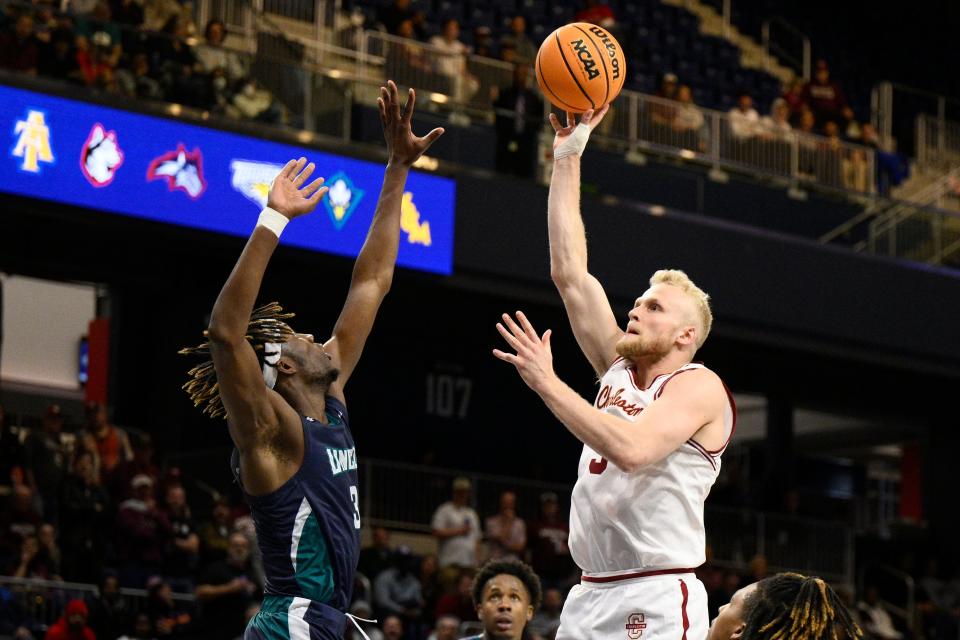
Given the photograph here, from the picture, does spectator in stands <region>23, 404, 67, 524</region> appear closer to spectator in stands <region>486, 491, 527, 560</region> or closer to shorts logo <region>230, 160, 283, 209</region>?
shorts logo <region>230, 160, 283, 209</region>

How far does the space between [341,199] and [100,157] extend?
246 centimetres

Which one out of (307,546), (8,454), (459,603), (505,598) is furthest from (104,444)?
(307,546)

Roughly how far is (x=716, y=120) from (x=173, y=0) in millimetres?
6556

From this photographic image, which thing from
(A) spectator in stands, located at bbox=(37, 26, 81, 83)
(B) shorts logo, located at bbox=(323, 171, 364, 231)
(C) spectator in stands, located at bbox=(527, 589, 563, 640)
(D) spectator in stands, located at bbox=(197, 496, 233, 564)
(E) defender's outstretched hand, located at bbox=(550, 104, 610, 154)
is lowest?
(C) spectator in stands, located at bbox=(527, 589, 563, 640)

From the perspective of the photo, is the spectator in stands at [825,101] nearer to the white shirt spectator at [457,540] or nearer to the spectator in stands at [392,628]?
the white shirt spectator at [457,540]

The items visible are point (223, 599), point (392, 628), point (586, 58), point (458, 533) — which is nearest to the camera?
point (586, 58)

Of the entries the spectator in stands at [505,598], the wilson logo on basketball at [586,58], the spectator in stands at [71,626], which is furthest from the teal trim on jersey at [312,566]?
the spectator in stands at [71,626]

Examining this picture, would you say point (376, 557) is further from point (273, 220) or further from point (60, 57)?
point (273, 220)

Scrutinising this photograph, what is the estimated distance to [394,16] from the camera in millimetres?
19031

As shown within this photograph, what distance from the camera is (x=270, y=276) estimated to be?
59.7 ft

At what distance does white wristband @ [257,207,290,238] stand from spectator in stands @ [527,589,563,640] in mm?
9155

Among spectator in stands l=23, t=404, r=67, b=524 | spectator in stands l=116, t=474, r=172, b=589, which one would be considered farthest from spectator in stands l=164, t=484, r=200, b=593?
spectator in stands l=23, t=404, r=67, b=524

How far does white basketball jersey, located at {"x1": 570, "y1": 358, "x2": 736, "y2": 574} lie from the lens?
5980mm

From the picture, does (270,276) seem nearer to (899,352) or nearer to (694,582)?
(899,352)
